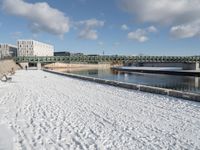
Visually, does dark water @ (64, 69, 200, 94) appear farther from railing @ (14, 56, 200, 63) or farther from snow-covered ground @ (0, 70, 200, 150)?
railing @ (14, 56, 200, 63)

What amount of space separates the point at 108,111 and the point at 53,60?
137 meters

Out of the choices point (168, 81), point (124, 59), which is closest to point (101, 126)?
point (168, 81)

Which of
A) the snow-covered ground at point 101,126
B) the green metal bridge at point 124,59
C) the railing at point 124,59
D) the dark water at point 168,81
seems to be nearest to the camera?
the snow-covered ground at point 101,126

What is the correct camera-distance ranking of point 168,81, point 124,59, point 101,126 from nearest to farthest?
point 101,126
point 168,81
point 124,59

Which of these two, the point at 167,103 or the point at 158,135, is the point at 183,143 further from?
the point at 167,103

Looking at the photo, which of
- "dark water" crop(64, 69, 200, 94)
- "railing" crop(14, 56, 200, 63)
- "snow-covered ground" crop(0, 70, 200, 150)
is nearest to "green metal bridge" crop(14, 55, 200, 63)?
"railing" crop(14, 56, 200, 63)

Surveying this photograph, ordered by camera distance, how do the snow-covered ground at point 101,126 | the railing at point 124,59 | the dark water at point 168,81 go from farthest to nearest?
the railing at point 124,59, the dark water at point 168,81, the snow-covered ground at point 101,126

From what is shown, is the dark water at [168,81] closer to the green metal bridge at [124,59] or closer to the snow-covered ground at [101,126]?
the snow-covered ground at [101,126]

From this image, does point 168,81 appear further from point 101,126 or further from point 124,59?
point 124,59

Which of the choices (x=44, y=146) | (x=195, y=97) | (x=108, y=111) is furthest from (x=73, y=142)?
(x=195, y=97)

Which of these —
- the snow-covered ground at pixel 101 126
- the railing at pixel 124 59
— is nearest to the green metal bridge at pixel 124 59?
the railing at pixel 124 59

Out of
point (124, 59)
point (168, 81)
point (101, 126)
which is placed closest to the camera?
point (101, 126)

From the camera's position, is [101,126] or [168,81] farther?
[168,81]

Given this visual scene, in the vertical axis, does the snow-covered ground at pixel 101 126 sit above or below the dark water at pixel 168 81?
above
